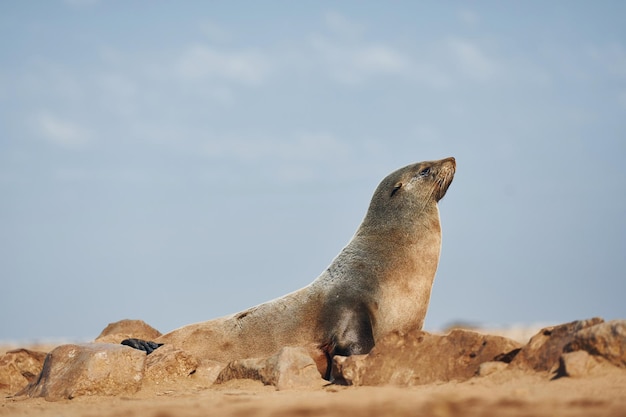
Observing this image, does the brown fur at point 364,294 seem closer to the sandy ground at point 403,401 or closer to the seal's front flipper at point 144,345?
the seal's front flipper at point 144,345

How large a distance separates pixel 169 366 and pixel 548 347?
190 inches

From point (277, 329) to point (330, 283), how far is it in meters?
0.96

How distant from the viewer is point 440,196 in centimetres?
1259

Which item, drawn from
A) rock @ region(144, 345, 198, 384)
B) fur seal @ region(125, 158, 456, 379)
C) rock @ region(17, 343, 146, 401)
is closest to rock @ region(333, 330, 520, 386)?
fur seal @ region(125, 158, 456, 379)

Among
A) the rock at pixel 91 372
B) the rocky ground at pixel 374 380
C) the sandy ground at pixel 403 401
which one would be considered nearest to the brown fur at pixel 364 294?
the rocky ground at pixel 374 380

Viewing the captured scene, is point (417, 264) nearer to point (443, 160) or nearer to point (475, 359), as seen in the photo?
point (443, 160)

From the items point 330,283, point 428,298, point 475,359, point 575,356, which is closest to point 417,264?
point 428,298

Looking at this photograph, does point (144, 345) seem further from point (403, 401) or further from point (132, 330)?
point (403, 401)

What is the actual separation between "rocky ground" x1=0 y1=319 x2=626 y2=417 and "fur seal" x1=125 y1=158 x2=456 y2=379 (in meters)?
0.76

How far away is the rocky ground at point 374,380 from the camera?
20.2 feet

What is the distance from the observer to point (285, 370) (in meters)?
9.22

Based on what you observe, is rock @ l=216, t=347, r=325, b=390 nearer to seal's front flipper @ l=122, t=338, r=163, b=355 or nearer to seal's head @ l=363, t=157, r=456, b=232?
seal's front flipper @ l=122, t=338, r=163, b=355

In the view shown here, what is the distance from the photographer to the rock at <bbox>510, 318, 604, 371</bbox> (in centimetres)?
782

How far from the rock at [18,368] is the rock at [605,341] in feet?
27.6
